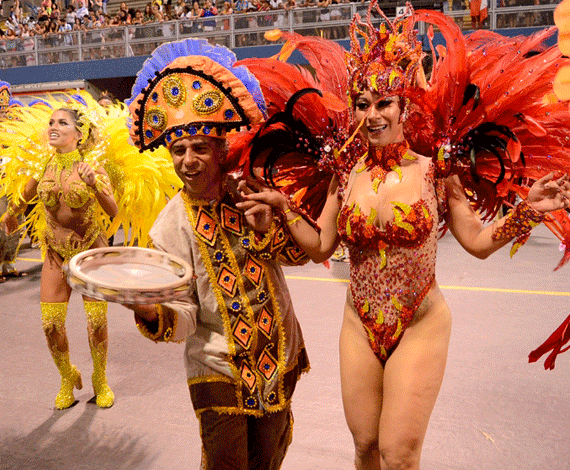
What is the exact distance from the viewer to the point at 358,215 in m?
2.03

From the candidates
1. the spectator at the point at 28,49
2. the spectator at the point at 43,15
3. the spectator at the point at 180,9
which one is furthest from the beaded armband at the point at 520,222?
the spectator at the point at 43,15

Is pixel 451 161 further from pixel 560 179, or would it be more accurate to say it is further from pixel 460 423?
pixel 460 423

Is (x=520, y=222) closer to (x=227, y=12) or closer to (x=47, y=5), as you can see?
(x=227, y=12)

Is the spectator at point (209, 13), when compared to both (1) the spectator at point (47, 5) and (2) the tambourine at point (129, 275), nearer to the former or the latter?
(1) the spectator at point (47, 5)

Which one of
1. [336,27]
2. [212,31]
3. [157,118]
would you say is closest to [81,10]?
[212,31]

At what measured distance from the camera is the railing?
431 inches

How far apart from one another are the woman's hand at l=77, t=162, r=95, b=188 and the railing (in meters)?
7.92

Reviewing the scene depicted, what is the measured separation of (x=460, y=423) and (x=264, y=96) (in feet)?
7.17

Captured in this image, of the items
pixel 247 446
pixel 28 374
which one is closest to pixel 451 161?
pixel 247 446

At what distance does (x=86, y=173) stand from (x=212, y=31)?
11.1m

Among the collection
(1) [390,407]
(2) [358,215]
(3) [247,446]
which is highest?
(2) [358,215]

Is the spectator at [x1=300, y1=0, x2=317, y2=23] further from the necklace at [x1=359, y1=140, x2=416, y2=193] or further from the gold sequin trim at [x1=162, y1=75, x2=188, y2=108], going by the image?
the gold sequin trim at [x1=162, y1=75, x2=188, y2=108]

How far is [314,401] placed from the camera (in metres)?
3.60

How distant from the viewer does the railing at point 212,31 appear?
35.9 feet
